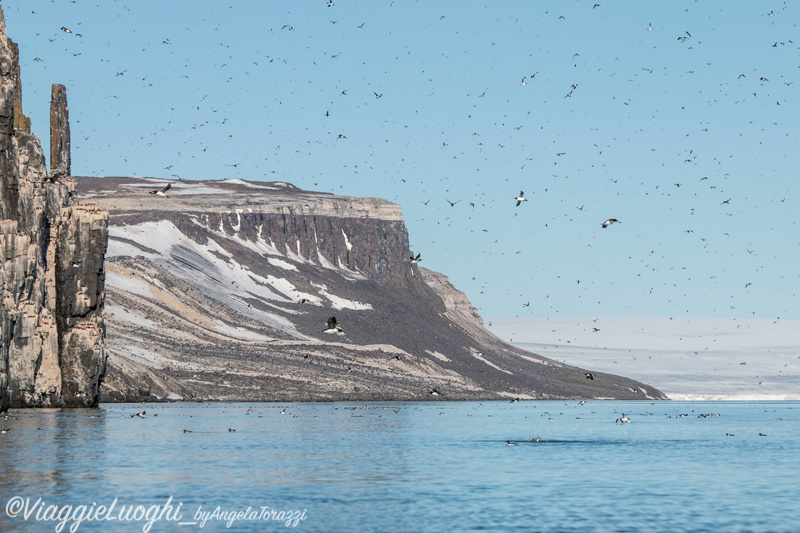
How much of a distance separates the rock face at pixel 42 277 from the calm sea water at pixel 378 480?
9994 mm

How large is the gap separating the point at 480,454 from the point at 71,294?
168 ft

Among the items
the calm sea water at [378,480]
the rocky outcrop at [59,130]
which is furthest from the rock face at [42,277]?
the rocky outcrop at [59,130]

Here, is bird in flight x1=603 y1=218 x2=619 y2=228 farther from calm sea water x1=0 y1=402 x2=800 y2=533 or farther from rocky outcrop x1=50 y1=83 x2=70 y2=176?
rocky outcrop x1=50 y1=83 x2=70 y2=176

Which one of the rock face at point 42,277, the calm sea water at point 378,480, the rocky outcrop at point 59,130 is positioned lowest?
the calm sea water at point 378,480

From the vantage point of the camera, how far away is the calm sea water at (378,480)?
35.6 meters

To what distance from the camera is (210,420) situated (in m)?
94.5

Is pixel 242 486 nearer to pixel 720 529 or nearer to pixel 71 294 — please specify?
pixel 720 529

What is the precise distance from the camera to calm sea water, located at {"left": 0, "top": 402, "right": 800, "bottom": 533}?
35.6 m

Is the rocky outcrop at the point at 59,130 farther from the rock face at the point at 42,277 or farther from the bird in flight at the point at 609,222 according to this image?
the bird in flight at the point at 609,222

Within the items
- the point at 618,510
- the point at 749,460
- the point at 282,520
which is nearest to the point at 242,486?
the point at 282,520

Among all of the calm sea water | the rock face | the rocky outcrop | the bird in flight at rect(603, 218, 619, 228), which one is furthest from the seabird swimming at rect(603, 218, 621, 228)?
the rocky outcrop

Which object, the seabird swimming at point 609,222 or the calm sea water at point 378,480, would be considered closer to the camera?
the calm sea water at point 378,480

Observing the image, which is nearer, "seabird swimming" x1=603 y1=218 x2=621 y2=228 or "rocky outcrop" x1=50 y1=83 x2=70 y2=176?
"seabird swimming" x1=603 y1=218 x2=621 y2=228

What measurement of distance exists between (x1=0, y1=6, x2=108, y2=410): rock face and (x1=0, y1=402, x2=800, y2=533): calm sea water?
32.8 feet
